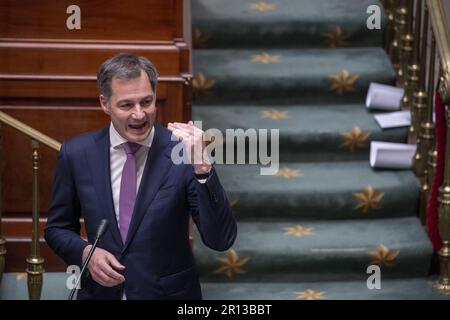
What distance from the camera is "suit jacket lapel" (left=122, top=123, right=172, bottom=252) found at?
3133 mm

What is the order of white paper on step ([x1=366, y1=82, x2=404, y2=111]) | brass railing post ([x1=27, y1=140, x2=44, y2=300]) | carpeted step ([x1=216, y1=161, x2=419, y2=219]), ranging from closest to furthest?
brass railing post ([x1=27, y1=140, x2=44, y2=300]), carpeted step ([x1=216, y1=161, x2=419, y2=219]), white paper on step ([x1=366, y1=82, x2=404, y2=111])

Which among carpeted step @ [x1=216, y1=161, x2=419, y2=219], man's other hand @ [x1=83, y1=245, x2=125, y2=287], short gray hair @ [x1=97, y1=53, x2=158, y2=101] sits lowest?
carpeted step @ [x1=216, y1=161, x2=419, y2=219]

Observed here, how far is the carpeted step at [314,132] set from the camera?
5.71 meters

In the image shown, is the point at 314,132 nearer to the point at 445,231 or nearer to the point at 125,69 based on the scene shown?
the point at 445,231

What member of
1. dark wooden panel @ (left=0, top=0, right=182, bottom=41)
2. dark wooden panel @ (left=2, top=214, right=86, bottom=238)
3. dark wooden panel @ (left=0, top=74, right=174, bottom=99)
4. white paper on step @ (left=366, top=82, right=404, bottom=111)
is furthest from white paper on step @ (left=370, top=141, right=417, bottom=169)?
dark wooden panel @ (left=2, top=214, right=86, bottom=238)

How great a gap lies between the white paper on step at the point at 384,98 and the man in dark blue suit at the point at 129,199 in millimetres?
2867

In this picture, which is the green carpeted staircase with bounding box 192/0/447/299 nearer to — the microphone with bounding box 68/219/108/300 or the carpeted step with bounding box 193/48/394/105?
the carpeted step with bounding box 193/48/394/105

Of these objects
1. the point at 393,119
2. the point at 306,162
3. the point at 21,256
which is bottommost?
the point at 21,256

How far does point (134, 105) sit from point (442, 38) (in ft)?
8.08

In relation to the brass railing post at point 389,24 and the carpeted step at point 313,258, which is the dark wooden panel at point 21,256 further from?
the brass railing post at point 389,24

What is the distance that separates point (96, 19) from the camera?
16.9 ft

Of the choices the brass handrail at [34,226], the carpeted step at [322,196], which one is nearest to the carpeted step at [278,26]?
the carpeted step at [322,196]

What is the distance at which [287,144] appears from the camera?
5.72m

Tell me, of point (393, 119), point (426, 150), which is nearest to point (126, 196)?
point (426, 150)
